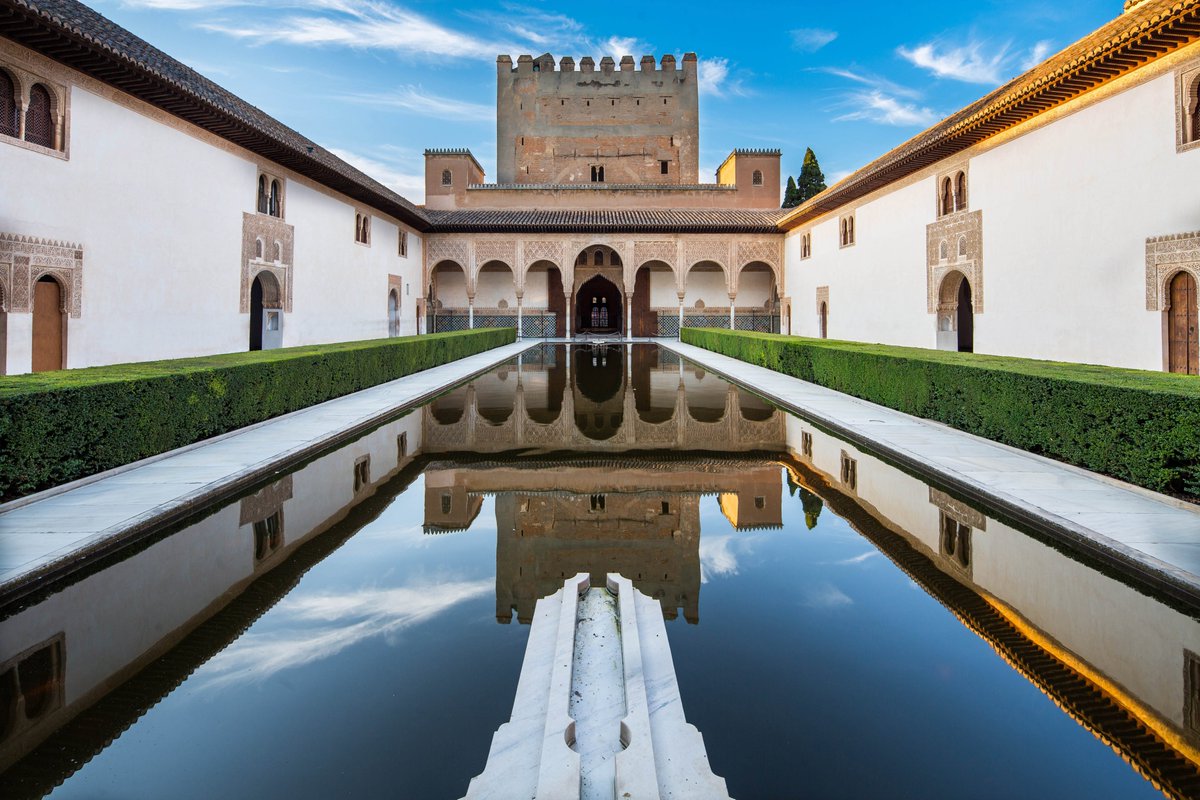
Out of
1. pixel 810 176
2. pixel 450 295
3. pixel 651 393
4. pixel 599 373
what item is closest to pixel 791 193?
pixel 810 176

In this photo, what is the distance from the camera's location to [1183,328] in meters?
8.87

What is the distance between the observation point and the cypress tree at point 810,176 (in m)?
39.9

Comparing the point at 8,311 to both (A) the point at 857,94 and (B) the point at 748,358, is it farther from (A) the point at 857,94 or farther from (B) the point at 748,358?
(A) the point at 857,94

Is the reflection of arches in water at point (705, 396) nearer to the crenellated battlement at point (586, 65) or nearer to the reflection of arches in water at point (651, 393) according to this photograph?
the reflection of arches in water at point (651, 393)

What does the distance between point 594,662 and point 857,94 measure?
45.7m

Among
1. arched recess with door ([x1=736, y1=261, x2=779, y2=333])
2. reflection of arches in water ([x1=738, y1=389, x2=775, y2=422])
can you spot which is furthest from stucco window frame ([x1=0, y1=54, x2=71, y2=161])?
arched recess with door ([x1=736, y1=261, x2=779, y2=333])

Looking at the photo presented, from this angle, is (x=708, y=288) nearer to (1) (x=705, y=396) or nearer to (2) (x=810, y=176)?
(2) (x=810, y=176)

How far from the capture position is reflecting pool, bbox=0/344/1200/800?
2.06 metres

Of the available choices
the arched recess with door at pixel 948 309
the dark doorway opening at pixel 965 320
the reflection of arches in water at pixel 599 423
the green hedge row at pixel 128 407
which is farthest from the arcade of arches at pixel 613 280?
the reflection of arches in water at pixel 599 423

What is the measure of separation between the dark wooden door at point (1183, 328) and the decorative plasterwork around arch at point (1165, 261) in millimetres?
113

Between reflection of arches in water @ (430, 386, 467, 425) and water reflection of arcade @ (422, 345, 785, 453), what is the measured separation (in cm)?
1

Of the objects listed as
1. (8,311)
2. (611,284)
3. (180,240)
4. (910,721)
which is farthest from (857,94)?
(910,721)

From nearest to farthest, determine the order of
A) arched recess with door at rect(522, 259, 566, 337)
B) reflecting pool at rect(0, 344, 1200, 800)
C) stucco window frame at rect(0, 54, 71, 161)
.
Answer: reflecting pool at rect(0, 344, 1200, 800) → stucco window frame at rect(0, 54, 71, 161) → arched recess with door at rect(522, 259, 566, 337)

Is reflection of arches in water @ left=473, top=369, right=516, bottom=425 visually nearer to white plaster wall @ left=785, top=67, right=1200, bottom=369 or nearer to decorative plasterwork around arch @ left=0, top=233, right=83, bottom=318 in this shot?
decorative plasterwork around arch @ left=0, top=233, right=83, bottom=318
